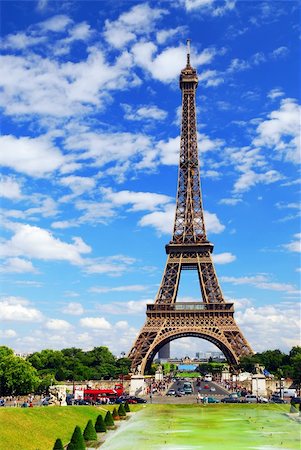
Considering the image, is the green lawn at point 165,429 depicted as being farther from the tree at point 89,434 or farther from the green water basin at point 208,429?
the tree at point 89,434

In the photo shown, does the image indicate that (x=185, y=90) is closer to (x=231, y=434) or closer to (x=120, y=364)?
(x=120, y=364)

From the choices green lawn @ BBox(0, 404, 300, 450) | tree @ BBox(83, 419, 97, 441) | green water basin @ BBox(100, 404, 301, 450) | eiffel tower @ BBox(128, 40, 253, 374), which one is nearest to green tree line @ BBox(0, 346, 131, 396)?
eiffel tower @ BBox(128, 40, 253, 374)

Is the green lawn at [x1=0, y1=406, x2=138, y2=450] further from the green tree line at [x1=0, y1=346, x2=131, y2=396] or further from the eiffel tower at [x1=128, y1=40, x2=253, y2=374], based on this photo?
the eiffel tower at [x1=128, y1=40, x2=253, y2=374]

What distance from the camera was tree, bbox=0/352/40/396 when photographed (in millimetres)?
69375

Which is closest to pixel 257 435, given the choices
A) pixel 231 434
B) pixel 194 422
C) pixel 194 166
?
pixel 231 434

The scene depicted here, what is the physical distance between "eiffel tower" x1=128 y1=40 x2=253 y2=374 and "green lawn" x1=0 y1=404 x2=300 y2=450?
42.6 m

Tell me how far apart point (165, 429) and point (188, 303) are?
6149 cm

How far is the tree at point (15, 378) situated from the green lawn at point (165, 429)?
20515mm

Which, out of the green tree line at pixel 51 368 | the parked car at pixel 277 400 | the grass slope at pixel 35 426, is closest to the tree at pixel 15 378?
the green tree line at pixel 51 368

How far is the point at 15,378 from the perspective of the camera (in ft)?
228

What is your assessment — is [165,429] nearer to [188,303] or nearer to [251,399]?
[251,399]

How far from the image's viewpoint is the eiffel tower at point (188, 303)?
97625mm

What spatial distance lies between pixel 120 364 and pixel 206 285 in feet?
100

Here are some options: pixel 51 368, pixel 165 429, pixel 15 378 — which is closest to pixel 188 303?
pixel 51 368
